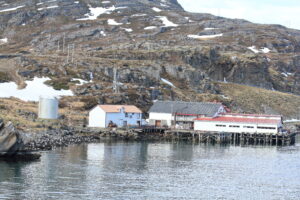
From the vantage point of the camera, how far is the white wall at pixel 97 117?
94625mm

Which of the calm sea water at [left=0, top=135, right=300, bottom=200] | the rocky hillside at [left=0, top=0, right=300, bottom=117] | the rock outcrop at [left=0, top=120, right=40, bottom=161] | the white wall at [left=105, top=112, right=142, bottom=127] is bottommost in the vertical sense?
the calm sea water at [left=0, top=135, right=300, bottom=200]

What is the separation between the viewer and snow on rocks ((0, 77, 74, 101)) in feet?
337

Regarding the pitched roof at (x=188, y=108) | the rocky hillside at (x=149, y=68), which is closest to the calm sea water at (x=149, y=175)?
the pitched roof at (x=188, y=108)

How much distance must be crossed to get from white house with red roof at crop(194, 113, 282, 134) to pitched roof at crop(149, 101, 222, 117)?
1874mm

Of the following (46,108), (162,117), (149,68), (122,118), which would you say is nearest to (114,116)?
(122,118)

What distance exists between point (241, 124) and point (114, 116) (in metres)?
21.9

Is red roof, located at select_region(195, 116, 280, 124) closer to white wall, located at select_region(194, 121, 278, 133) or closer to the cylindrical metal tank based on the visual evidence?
white wall, located at select_region(194, 121, 278, 133)

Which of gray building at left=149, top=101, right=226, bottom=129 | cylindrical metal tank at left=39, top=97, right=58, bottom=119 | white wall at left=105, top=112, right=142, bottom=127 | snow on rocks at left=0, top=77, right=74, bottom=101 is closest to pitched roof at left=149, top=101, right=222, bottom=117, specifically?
gray building at left=149, top=101, right=226, bottom=129

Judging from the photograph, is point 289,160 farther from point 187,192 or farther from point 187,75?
point 187,75

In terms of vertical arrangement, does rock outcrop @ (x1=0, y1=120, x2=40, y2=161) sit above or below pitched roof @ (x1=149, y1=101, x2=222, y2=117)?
below

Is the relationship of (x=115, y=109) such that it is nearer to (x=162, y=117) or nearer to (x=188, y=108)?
(x=162, y=117)

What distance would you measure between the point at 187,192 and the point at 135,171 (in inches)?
408

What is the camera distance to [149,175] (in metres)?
53.2

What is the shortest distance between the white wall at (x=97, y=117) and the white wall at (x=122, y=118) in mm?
758
